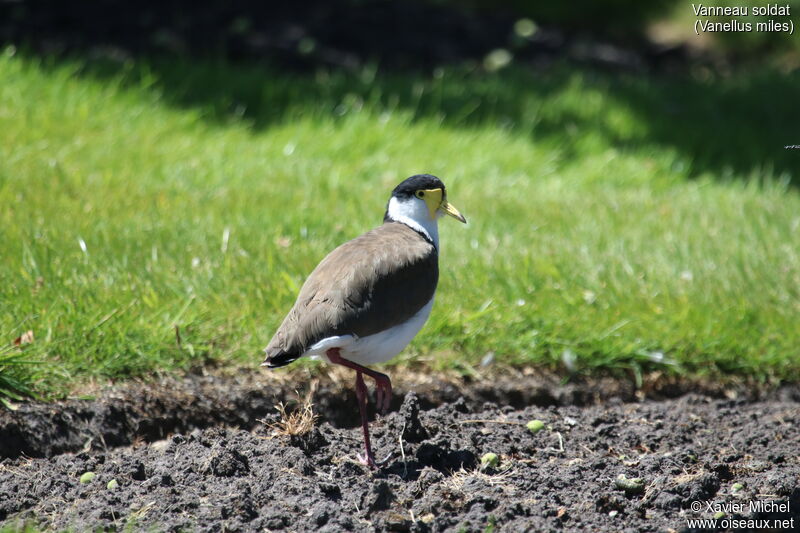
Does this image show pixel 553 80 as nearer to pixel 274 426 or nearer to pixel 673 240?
pixel 673 240

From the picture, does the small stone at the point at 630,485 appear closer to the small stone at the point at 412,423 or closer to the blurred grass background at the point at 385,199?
the small stone at the point at 412,423

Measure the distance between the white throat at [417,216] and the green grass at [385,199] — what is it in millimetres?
757

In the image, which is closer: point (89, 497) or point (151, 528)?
point (151, 528)

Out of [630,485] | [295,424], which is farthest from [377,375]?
[630,485]

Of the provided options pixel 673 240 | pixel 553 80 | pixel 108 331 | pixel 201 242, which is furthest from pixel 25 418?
pixel 553 80

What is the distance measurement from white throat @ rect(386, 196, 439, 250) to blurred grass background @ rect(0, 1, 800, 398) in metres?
0.76

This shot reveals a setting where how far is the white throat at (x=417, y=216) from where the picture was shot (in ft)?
12.6

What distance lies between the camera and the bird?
330cm

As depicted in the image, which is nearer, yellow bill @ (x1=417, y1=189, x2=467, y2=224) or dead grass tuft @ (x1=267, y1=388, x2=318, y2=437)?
dead grass tuft @ (x1=267, y1=388, x2=318, y2=437)

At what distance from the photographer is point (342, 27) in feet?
28.0

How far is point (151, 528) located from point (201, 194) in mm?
2810

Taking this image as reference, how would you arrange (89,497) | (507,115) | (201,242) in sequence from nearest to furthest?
(89,497) < (201,242) < (507,115)

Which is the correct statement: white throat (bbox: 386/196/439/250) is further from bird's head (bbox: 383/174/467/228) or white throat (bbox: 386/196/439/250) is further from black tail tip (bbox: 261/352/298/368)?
black tail tip (bbox: 261/352/298/368)

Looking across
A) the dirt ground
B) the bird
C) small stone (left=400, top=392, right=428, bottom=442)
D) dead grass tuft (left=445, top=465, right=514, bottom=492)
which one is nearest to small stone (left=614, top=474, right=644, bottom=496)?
the dirt ground
